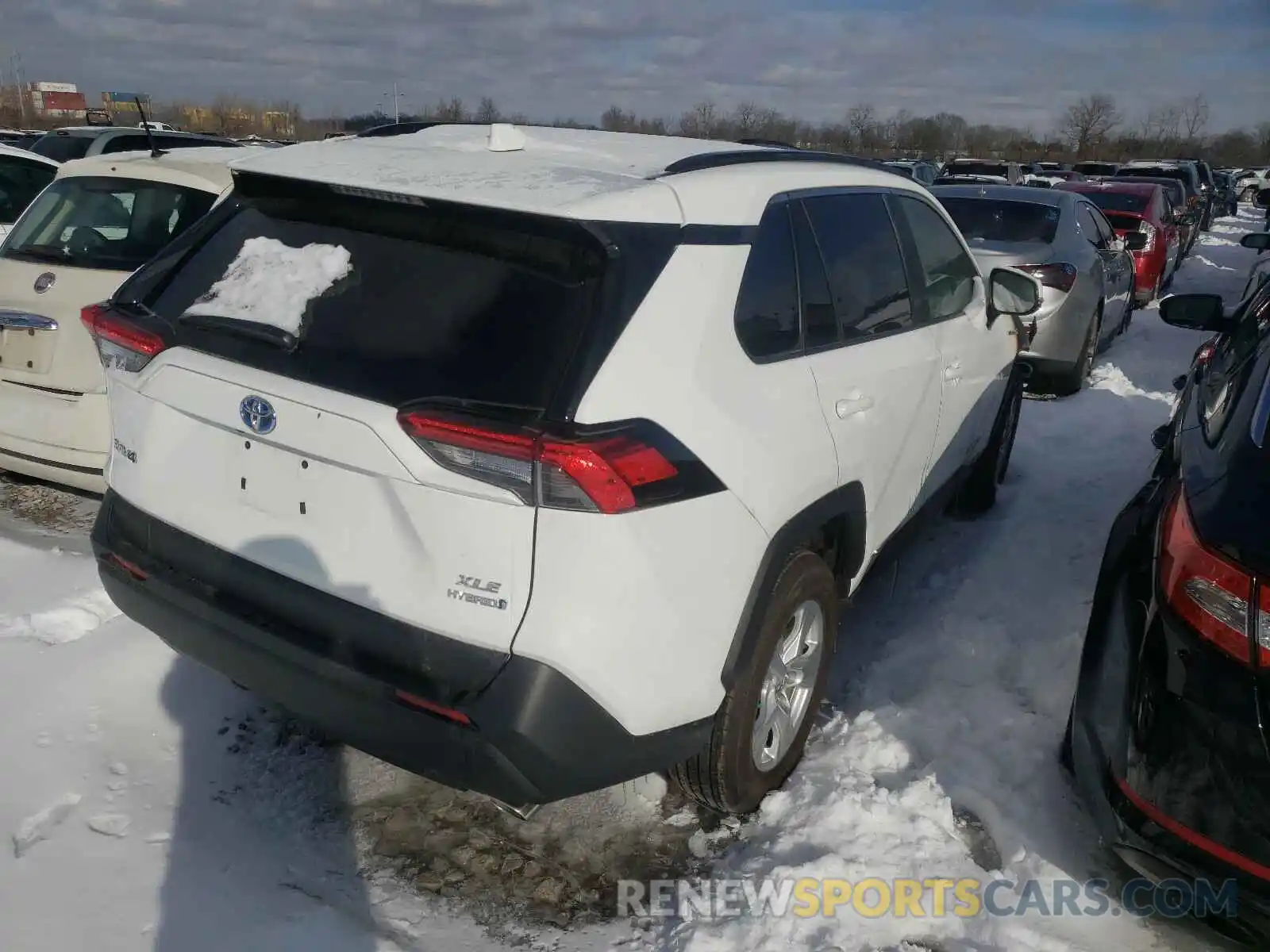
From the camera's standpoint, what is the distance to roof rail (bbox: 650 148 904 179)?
2.67 meters

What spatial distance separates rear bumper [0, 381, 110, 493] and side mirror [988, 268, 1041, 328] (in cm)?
405

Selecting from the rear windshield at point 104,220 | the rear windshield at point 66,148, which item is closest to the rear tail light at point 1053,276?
the rear windshield at point 104,220

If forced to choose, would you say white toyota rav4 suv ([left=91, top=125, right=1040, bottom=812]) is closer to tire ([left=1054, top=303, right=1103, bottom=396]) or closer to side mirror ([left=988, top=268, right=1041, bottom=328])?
side mirror ([left=988, top=268, right=1041, bottom=328])

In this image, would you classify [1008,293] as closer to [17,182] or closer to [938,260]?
[938,260]

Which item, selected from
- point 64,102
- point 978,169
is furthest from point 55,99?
point 978,169

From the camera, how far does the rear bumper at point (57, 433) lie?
4.41 m

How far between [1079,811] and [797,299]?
1814 millimetres

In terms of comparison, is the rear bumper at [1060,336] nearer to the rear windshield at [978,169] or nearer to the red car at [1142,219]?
the red car at [1142,219]

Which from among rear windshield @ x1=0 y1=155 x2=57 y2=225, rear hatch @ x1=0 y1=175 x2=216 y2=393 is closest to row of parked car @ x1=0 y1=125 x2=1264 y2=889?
rear hatch @ x1=0 y1=175 x2=216 y2=393

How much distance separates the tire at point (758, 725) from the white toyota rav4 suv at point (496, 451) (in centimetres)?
1

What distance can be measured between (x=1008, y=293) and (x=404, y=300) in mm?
3195

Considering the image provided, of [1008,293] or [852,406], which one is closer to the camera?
[852,406]

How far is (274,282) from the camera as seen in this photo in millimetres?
2514

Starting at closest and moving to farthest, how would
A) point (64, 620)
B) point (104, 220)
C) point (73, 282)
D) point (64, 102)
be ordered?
point (64, 620) < point (73, 282) < point (104, 220) < point (64, 102)
